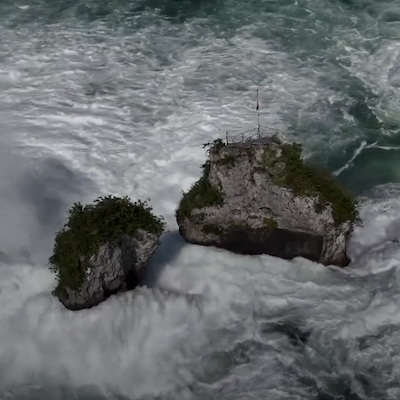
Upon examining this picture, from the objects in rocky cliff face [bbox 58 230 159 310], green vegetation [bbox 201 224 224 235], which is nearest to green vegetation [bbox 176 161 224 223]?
green vegetation [bbox 201 224 224 235]

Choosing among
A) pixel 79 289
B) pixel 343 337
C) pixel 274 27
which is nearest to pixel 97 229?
pixel 79 289

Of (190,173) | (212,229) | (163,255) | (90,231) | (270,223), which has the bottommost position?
(163,255)

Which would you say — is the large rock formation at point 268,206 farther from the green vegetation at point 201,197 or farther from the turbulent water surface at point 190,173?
the turbulent water surface at point 190,173

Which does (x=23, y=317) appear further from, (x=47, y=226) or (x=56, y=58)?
(x=56, y=58)

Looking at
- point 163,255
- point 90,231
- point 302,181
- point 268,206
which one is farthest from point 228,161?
point 90,231

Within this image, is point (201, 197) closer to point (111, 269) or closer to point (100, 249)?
point (111, 269)

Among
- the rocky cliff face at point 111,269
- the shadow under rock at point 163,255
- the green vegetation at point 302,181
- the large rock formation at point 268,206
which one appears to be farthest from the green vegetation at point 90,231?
the green vegetation at point 302,181
